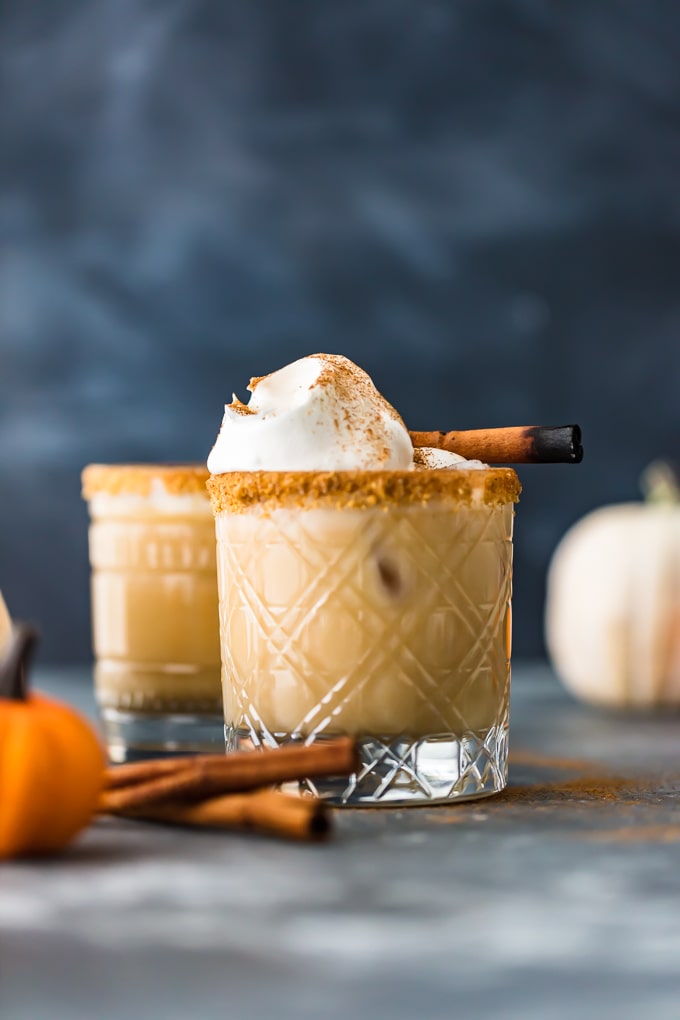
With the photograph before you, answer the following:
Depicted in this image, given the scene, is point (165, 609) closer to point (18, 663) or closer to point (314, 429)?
point (314, 429)

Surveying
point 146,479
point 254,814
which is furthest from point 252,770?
point 146,479

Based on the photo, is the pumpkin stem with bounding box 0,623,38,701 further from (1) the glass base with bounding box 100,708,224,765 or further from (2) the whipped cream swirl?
(1) the glass base with bounding box 100,708,224,765

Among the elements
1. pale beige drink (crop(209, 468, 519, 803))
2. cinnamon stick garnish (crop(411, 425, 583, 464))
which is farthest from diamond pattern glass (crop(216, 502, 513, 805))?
cinnamon stick garnish (crop(411, 425, 583, 464))

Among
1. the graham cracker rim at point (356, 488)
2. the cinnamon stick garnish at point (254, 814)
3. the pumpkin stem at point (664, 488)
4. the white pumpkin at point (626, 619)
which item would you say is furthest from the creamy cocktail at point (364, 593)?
the pumpkin stem at point (664, 488)

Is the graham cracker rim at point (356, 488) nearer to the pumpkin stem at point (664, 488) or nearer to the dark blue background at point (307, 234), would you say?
the pumpkin stem at point (664, 488)

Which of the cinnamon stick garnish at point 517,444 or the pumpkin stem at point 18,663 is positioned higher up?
the cinnamon stick garnish at point 517,444

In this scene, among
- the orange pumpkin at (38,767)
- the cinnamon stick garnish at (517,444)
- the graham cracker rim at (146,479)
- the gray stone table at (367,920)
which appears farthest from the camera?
the graham cracker rim at (146,479)
